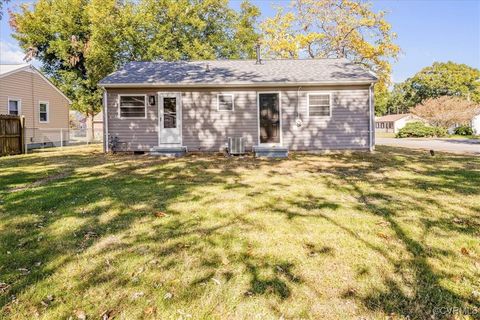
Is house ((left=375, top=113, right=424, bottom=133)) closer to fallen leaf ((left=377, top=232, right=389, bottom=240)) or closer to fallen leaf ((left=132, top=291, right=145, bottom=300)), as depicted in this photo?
fallen leaf ((left=377, top=232, right=389, bottom=240))

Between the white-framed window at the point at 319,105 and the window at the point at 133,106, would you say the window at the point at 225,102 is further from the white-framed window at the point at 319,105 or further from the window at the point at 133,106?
the white-framed window at the point at 319,105

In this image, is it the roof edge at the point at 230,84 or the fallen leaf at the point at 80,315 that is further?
the roof edge at the point at 230,84

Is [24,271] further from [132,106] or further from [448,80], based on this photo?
[448,80]

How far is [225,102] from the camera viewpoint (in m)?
14.0

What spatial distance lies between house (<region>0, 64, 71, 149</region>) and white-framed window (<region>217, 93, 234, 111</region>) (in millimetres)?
11394

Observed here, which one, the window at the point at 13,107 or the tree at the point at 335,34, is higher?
the tree at the point at 335,34

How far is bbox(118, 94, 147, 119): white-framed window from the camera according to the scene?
14.0m

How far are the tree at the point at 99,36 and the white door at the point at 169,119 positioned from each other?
1490 centimetres

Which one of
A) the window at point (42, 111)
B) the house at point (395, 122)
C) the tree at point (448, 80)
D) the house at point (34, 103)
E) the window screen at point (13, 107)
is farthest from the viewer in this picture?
the tree at point (448, 80)

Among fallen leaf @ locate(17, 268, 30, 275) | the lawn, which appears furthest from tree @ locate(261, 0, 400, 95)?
fallen leaf @ locate(17, 268, 30, 275)

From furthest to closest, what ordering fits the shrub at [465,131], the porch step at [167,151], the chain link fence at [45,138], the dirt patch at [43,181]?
the shrub at [465,131] < the chain link fence at [45,138] < the porch step at [167,151] < the dirt patch at [43,181]

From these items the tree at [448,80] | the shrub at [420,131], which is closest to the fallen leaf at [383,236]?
the shrub at [420,131]

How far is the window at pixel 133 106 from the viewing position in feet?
46.1

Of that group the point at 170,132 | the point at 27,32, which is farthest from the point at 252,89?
the point at 27,32
